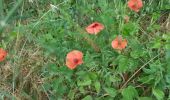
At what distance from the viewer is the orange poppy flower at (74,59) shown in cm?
128

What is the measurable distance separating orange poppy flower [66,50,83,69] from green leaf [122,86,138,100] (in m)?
0.19

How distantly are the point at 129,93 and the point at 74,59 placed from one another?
22 centimetres

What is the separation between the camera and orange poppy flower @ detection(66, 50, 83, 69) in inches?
50.5

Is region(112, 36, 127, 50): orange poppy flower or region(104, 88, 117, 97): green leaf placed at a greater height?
region(112, 36, 127, 50): orange poppy flower

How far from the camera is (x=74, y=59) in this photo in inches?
50.3

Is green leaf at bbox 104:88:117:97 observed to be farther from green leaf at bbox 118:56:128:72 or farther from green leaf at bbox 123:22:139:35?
green leaf at bbox 123:22:139:35

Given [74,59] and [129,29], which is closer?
[74,59]

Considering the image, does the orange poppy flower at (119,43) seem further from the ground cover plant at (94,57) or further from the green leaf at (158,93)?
the green leaf at (158,93)

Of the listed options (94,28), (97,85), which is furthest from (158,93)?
(94,28)

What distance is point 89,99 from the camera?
1331mm

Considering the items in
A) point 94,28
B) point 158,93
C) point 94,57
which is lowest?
point 158,93

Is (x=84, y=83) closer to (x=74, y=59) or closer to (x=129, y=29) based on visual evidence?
(x=74, y=59)

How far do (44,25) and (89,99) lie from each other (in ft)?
1.55

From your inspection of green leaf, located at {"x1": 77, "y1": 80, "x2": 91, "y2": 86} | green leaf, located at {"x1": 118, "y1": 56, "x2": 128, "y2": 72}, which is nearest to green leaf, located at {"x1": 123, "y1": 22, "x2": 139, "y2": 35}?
green leaf, located at {"x1": 118, "y1": 56, "x2": 128, "y2": 72}
